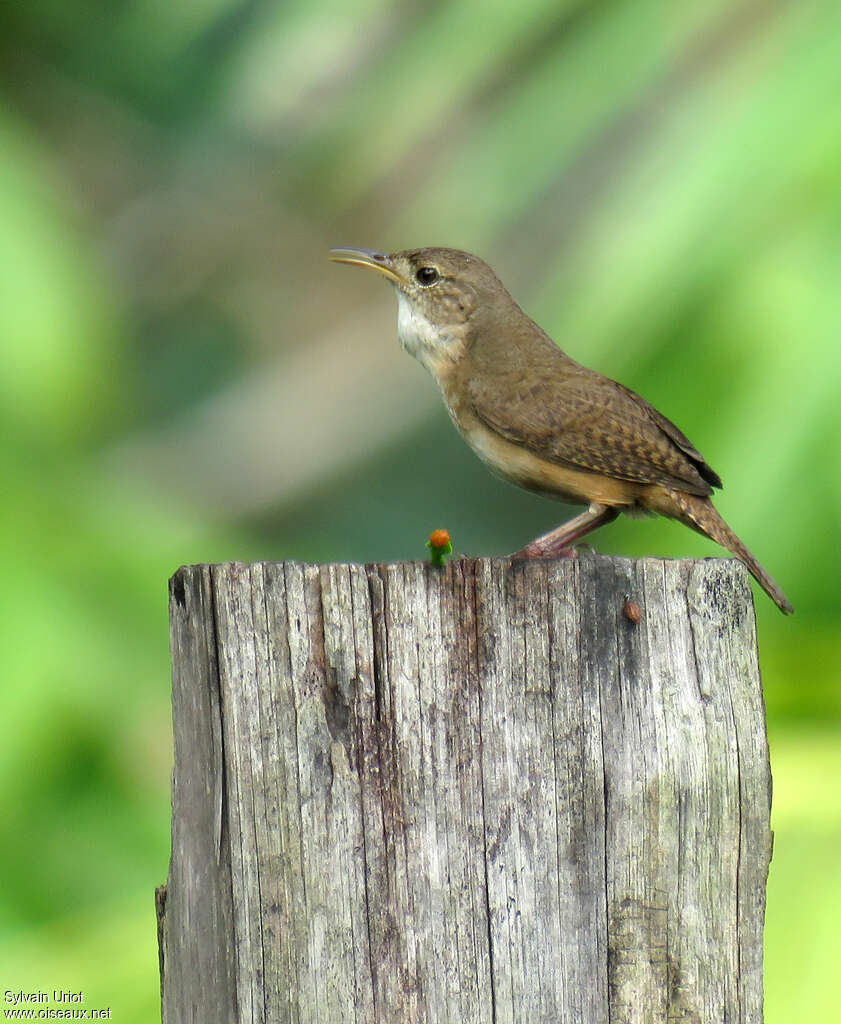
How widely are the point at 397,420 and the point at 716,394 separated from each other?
4361 mm

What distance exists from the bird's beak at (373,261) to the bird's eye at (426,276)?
0.05 meters

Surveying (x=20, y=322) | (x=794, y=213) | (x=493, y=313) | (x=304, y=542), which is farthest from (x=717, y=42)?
(x=304, y=542)

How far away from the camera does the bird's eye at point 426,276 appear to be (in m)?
4.58

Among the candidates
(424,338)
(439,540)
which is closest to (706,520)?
(424,338)

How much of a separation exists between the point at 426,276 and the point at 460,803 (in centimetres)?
267

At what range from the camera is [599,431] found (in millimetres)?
3713

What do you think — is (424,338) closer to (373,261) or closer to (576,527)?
(373,261)

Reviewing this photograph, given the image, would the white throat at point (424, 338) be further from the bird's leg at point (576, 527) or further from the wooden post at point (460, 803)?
the wooden post at point (460, 803)

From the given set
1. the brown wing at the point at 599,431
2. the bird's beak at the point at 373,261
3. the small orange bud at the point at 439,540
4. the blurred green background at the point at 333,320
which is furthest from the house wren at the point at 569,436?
the small orange bud at the point at 439,540

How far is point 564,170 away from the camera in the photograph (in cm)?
752

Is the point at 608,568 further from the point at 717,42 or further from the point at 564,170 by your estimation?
the point at 564,170

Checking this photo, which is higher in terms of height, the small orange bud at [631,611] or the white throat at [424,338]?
the white throat at [424,338]

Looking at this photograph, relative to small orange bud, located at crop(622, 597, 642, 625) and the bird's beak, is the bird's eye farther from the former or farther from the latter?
small orange bud, located at crop(622, 597, 642, 625)

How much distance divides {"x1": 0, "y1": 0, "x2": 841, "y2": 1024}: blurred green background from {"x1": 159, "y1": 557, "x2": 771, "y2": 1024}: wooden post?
1.72 m
